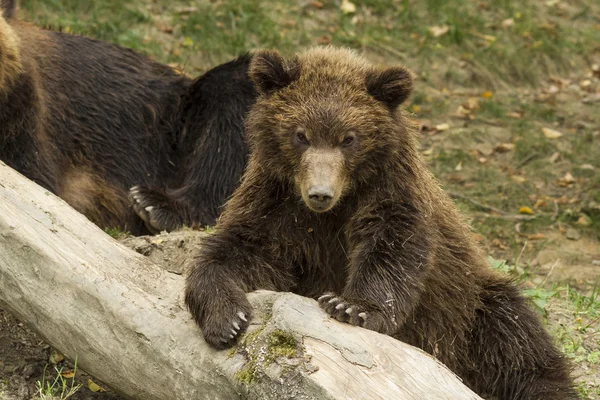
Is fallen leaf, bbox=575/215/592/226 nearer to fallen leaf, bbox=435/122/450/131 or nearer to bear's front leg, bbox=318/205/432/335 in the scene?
fallen leaf, bbox=435/122/450/131

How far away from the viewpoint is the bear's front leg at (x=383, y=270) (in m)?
4.94

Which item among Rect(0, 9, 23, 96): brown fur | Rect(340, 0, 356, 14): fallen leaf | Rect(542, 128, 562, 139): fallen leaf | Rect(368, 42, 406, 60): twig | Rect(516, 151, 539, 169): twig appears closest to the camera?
Rect(0, 9, 23, 96): brown fur

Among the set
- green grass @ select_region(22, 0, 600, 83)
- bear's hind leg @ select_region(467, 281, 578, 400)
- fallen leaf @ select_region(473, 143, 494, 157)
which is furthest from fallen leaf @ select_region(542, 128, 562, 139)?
bear's hind leg @ select_region(467, 281, 578, 400)

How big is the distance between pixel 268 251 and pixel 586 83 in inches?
349

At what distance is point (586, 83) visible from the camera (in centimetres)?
1312

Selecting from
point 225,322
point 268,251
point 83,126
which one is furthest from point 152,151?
point 225,322

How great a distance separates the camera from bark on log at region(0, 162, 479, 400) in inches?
175

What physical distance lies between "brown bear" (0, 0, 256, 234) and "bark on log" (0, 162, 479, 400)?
2571 mm

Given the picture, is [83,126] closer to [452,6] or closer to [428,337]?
[428,337]

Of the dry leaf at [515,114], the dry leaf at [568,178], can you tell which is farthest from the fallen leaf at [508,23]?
the dry leaf at [568,178]

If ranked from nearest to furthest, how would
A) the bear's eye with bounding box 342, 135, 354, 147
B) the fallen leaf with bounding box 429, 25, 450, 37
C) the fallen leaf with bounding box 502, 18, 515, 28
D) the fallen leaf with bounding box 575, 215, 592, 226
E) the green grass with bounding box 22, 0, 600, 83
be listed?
the bear's eye with bounding box 342, 135, 354, 147 → the fallen leaf with bounding box 575, 215, 592, 226 → the green grass with bounding box 22, 0, 600, 83 → the fallen leaf with bounding box 429, 25, 450, 37 → the fallen leaf with bounding box 502, 18, 515, 28

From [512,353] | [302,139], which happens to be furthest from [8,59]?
[512,353]

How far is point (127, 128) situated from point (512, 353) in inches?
181

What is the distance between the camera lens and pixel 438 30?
43.2 ft
